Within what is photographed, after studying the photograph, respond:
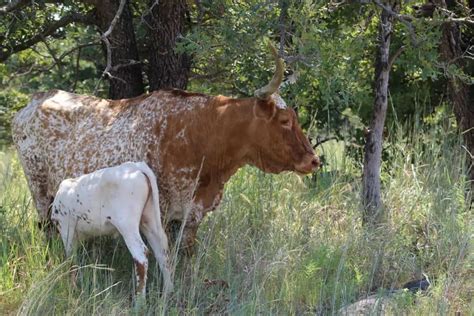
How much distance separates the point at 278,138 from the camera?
250 inches

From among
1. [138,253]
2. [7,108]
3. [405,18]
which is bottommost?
[138,253]

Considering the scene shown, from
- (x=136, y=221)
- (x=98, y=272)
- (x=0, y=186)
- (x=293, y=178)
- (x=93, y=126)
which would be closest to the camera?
(x=136, y=221)

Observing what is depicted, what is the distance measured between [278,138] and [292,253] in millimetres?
908

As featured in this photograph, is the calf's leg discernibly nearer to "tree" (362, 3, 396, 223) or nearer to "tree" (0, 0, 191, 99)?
"tree" (0, 0, 191, 99)

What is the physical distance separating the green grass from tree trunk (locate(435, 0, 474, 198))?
0.65 ft

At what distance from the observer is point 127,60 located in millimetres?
7734

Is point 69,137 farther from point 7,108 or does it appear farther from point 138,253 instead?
point 7,108

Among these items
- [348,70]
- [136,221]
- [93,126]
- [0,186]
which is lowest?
[0,186]

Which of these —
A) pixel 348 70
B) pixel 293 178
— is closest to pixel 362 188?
pixel 293 178

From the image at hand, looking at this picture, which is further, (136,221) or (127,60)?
(127,60)

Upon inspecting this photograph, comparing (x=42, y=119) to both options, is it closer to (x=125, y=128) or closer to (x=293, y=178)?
(x=125, y=128)

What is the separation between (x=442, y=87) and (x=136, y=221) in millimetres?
4952

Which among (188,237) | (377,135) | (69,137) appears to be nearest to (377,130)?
(377,135)

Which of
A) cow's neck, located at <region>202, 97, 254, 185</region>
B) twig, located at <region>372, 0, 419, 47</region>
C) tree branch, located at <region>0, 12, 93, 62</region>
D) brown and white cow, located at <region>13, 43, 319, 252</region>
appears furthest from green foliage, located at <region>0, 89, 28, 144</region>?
twig, located at <region>372, 0, 419, 47</region>
